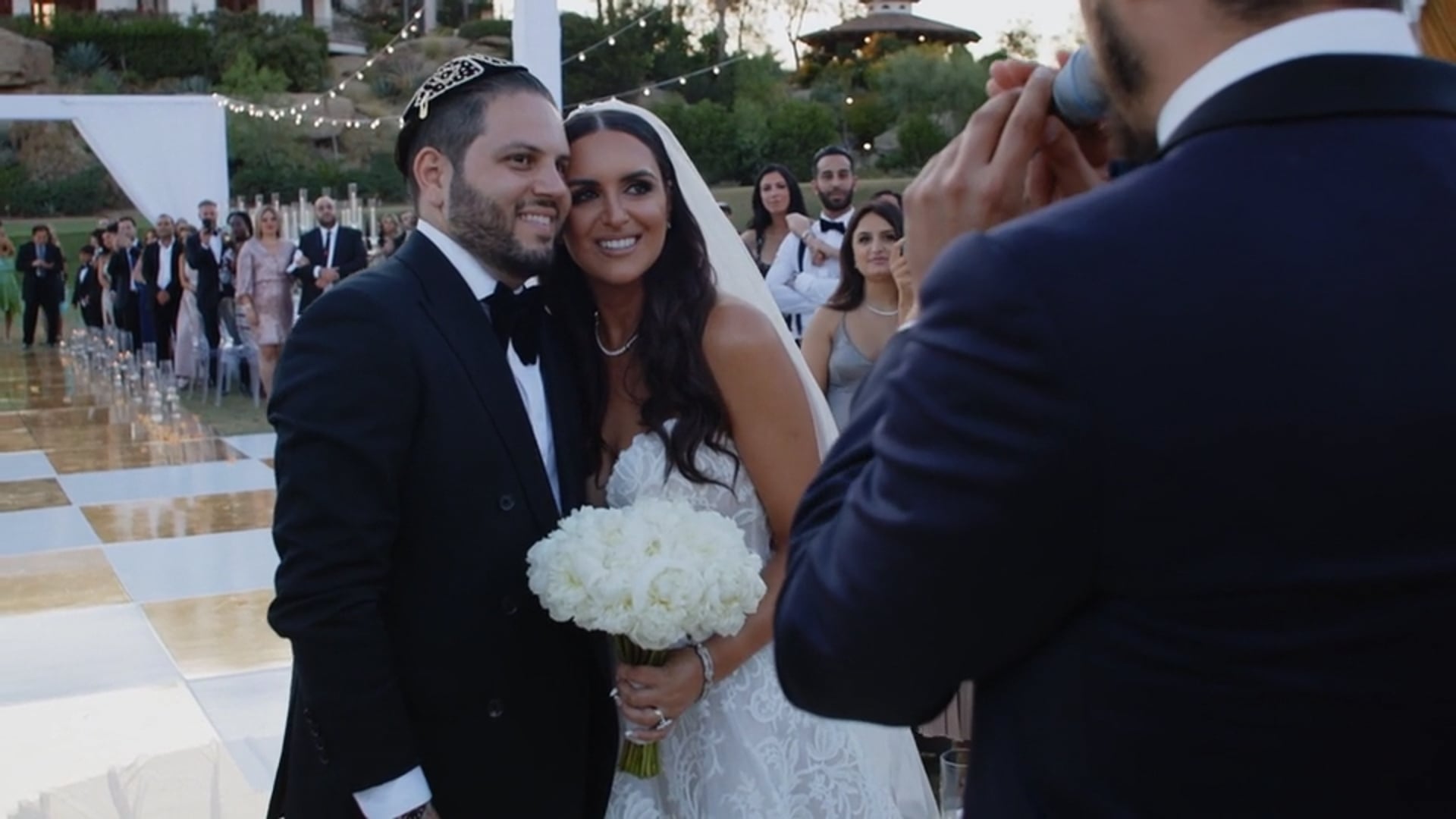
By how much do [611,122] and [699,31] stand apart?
53.3m

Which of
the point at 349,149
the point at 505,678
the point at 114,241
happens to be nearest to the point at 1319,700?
the point at 505,678

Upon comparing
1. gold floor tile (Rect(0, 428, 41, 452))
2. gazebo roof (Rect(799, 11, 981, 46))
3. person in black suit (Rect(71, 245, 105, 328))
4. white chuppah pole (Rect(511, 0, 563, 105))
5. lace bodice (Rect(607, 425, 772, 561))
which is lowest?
gold floor tile (Rect(0, 428, 41, 452))

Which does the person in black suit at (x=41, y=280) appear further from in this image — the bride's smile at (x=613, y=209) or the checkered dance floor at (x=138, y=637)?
the bride's smile at (x=613, y=209)

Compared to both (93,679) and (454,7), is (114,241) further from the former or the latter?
(454,7)

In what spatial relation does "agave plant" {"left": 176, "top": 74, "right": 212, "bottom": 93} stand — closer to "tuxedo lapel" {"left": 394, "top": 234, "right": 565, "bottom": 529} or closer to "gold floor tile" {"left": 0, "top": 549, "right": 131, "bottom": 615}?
"gold floor tile" {"left": 0, "top": 549, "right": 131, "bottom": 615}

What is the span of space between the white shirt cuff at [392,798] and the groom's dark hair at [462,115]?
3.27 ft

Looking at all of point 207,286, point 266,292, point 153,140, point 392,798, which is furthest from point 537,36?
point 153,140

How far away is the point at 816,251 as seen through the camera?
27.6 feet

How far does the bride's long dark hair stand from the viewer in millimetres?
2689

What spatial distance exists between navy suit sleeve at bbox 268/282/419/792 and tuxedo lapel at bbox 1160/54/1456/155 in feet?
4.65

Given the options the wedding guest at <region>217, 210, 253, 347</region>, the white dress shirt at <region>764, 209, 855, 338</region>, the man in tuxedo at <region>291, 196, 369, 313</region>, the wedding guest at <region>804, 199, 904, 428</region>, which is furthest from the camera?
the wedding guest at <region>217, 210, 253, 347</region>

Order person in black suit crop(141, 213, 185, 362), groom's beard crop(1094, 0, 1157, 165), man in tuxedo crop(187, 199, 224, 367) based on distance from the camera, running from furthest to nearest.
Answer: person in black suit crop(141, 213, 185, 362), man in tuxedo crop(187, 199, 224, 367), groom's beard crop(1094, 0, 1157, 165)

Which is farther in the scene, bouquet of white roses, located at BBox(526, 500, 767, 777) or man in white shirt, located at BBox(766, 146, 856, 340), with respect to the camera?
man in white shirt, located at BBox(766, 146, 856, 340)

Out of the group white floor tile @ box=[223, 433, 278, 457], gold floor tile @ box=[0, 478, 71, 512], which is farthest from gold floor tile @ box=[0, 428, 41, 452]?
gold floor tile @ box=[0, 478, 71, 512]
